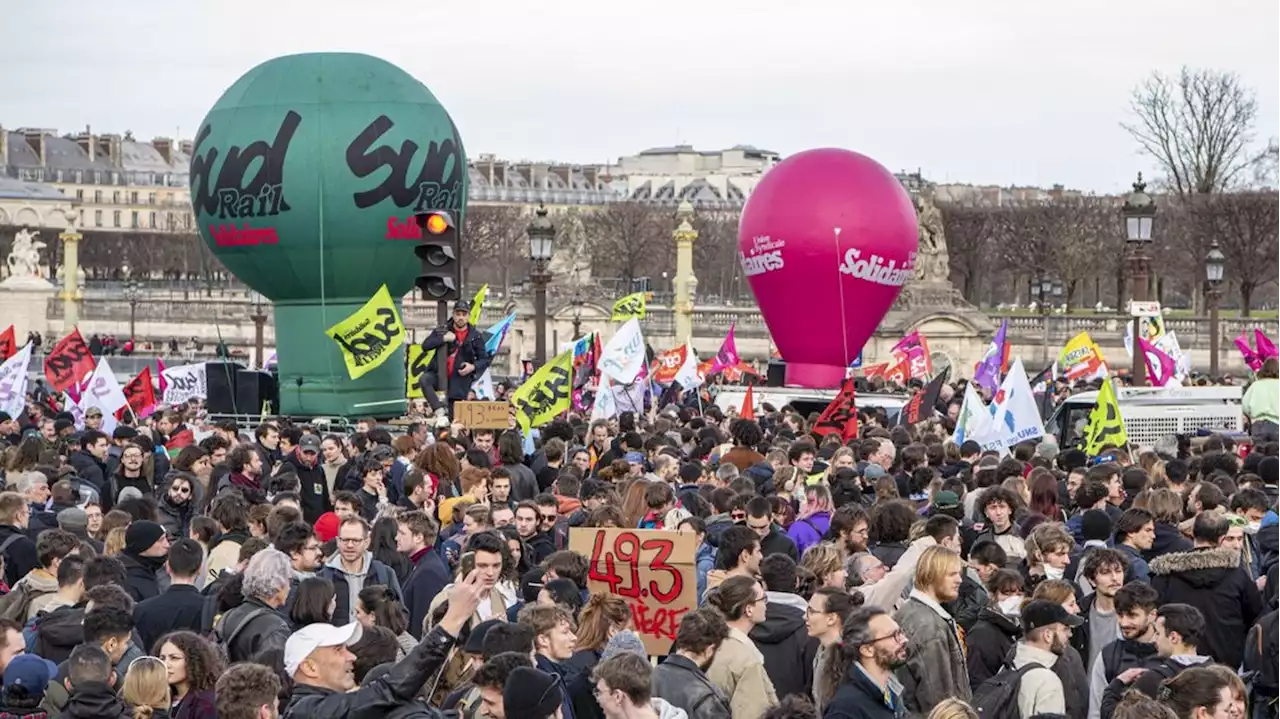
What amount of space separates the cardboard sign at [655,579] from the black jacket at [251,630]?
4.71ft

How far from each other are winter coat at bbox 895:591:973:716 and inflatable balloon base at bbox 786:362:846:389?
82.9 ft

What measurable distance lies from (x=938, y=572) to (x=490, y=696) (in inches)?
92.5

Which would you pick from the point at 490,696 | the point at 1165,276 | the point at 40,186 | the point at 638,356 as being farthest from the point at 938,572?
the point at 40,186

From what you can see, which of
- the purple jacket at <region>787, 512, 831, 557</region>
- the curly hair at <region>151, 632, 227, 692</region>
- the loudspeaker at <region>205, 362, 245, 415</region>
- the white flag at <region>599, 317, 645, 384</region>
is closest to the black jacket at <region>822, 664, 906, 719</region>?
the curly hair at <region>151, 632, 227, 692</region>

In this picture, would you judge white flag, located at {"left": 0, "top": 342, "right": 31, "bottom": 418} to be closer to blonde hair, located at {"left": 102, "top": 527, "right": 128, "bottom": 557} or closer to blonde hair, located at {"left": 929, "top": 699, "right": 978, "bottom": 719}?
blonde hair, located at {"left": 102, "top": 527, "right": 128, "bottom": 557}

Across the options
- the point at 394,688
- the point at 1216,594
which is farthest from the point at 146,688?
the point at 1216,594

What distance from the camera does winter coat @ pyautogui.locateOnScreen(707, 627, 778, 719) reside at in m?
8.65

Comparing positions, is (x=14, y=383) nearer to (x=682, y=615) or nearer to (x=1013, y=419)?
(x=1013, y=419)

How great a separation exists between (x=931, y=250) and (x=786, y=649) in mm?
48166

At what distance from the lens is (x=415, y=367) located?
1098 inches

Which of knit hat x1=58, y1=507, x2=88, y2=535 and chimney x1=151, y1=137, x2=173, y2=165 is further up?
chimney x1=151, y1=137, x2=173, y2=165

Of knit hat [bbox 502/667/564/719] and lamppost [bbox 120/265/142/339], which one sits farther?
lamppost [bbox 120/265/142/339]

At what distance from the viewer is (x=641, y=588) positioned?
9.95m

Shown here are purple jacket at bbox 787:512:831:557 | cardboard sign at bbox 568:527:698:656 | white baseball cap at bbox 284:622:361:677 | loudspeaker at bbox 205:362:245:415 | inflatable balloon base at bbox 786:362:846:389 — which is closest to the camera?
white baseball cap at bbox 284:622:361:677
